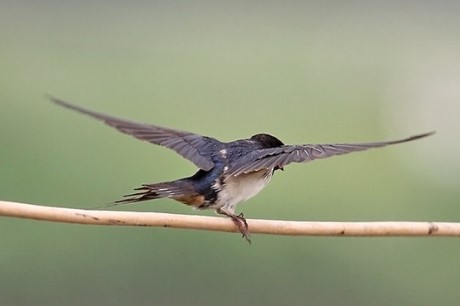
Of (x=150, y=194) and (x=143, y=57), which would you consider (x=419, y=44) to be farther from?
(x=150, y=194)

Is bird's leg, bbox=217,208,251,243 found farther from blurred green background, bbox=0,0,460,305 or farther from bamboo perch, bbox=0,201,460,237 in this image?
blurred green background, bbox=0,0,460,305

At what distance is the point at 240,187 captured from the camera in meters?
2.14

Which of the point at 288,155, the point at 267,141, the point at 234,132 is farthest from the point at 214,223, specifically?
the point at 234,132

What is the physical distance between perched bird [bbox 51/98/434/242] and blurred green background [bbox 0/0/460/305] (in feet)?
6.09

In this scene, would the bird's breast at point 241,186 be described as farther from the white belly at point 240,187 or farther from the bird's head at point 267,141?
the bird's head at point 267,141

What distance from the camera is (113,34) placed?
32.2 feet

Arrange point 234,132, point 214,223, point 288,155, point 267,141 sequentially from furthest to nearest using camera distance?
point 234,132, point 267,141, point 288,155, point 214,223

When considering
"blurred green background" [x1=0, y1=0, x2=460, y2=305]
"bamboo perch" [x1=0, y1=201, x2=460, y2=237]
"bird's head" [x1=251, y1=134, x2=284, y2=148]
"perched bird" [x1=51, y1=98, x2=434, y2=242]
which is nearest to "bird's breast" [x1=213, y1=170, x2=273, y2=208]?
"perched bird" [x1=51, y1=98, x2=434, y2=242]

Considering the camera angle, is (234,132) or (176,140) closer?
(176,140)

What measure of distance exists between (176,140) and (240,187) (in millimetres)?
157

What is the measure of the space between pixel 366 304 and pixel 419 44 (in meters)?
5.42

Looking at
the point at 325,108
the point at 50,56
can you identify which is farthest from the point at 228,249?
the point at 50,56

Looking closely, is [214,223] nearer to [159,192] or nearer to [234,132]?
[159,192]

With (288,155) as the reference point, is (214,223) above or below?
below
